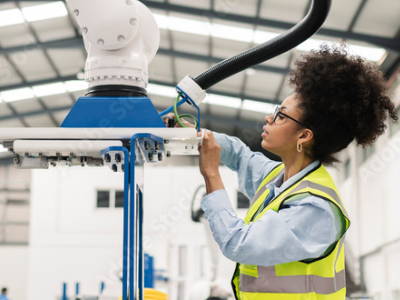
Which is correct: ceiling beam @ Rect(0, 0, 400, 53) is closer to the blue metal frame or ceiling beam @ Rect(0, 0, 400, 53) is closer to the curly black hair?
the curly black hair

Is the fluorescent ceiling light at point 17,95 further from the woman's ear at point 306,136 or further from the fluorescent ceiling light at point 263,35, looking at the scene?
the woman's ear at point 306,136

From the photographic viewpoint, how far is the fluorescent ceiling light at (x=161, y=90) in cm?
909

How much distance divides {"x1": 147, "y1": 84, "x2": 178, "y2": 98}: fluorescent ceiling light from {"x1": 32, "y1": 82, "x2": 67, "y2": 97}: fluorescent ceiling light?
1639 millimetres

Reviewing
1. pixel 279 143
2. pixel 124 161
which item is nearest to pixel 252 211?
pixel 279 143

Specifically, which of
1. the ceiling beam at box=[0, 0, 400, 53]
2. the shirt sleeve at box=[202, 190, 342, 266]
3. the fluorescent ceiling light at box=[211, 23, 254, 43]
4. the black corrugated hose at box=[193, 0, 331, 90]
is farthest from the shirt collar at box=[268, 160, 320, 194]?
the fluorescent ceiling light at box=[211, 23, 254, 43]

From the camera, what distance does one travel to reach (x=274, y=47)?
142 cm

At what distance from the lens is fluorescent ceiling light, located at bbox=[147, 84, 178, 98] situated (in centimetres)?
909

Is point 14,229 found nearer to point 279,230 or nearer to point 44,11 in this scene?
point 44,11

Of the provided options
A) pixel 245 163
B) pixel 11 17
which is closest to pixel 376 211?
pixel 11 17

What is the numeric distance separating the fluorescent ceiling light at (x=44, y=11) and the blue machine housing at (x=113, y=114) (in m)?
5.82

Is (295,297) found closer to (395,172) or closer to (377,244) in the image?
(395,172)

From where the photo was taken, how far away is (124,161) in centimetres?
116

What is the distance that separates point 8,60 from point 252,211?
7111mm

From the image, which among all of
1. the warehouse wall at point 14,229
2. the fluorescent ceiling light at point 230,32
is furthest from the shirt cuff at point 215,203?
the warehouse wall at point 14,229
